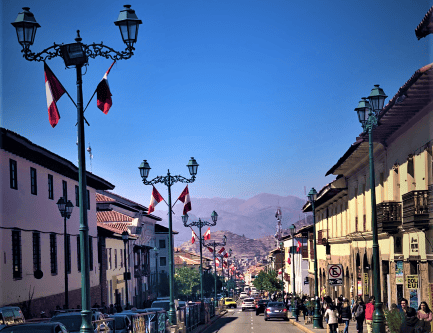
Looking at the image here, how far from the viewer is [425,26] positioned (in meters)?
16.3

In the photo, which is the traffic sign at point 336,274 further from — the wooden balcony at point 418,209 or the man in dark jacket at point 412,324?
the man in dark jacket at point 412,324

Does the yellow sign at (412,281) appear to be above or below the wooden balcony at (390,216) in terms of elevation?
below

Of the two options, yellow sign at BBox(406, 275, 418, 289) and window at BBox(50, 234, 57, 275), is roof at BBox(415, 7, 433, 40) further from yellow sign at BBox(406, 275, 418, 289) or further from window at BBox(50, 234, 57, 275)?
window at BBox(50, 234, 57, 275)

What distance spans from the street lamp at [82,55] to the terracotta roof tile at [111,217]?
6551 centimetres

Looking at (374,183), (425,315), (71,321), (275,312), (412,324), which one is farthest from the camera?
(275,312)

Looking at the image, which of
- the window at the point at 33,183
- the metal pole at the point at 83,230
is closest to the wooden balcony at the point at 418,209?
the metal pole at the point at 83,230

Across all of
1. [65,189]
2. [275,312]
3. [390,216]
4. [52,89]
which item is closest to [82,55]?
[52,89]

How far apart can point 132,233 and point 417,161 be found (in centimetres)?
4546

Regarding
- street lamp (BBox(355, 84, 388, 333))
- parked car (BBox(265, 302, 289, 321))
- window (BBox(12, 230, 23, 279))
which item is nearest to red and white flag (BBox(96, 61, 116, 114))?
street lamp (BBox(355, 84, 388, 333))

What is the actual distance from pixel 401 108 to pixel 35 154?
2005cm

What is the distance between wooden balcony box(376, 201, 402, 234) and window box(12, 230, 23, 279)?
17373mm

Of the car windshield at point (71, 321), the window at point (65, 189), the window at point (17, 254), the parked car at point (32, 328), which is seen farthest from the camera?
the window at point (65, 189)

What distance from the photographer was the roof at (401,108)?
20.7 meters

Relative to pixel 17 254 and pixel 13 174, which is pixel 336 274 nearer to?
pixel 17 254
